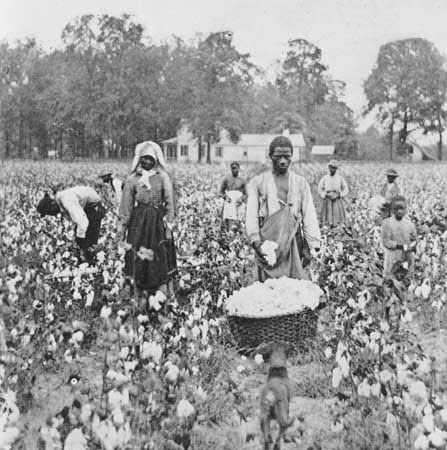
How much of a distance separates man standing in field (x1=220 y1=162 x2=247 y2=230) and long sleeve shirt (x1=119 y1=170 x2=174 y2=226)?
3546 millimetres

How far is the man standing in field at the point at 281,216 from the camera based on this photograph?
4.90 m

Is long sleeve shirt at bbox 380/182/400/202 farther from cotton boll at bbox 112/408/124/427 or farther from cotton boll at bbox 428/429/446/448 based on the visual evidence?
cotton boll at bbox 112/408/124/427

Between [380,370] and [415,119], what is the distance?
29.3ft

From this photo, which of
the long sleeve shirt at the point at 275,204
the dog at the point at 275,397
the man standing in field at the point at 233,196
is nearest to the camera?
the dog at the point at 275,397

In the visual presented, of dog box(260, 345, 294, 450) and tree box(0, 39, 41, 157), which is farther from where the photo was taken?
tree box(0, 39, 41, 157)

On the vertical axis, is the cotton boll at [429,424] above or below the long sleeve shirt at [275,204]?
below

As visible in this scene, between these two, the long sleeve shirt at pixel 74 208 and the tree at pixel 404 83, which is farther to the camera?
the tree at pixel 404 83

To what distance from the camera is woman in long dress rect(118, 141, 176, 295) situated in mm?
5355

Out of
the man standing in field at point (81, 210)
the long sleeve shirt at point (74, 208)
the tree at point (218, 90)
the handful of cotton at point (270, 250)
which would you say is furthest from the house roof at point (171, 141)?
the handful of cotton at point (270, 250)

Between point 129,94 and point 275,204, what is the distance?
6895 mm

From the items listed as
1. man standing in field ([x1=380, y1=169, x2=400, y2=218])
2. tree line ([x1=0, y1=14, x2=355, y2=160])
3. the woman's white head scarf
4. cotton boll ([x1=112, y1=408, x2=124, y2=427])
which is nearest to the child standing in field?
the woman's white head scarf

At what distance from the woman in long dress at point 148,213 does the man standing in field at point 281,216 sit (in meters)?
0.78

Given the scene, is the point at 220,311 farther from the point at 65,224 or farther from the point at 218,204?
the point at 218,204

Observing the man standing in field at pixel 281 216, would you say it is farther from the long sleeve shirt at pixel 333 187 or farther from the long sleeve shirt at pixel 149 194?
the long sleeve shirt at pixel 333 187
